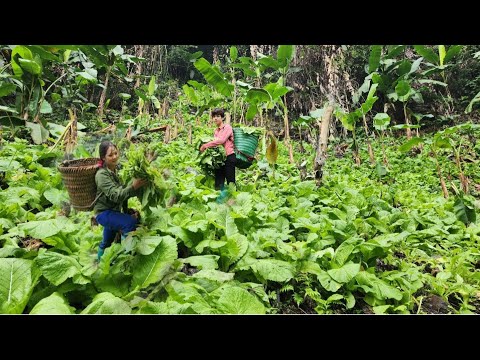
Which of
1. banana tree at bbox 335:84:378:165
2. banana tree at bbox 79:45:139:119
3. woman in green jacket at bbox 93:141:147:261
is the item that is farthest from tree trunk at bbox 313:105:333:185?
woman in green jacket at bbox 93:141:147:261

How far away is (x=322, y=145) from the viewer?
291 centimetres

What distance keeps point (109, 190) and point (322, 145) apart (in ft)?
6.20

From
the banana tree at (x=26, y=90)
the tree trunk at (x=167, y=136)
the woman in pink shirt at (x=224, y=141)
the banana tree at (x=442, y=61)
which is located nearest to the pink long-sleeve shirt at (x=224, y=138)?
the woman in pink shirt at (x=224, y=141)

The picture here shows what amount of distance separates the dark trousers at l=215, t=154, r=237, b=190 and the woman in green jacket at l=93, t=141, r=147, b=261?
1.26 meters

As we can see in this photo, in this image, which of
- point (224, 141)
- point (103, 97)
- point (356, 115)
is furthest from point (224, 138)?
point (356, 115)

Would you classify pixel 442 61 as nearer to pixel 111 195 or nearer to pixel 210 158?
pixel 210 158

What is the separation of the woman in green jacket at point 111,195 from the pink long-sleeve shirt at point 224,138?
120 centimetres

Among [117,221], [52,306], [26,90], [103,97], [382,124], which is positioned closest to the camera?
[52,306]

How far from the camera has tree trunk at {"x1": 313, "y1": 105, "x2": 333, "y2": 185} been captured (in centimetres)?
283

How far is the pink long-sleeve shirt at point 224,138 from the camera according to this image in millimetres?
2768

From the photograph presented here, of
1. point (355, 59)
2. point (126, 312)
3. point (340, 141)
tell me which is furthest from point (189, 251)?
point (355, 59)

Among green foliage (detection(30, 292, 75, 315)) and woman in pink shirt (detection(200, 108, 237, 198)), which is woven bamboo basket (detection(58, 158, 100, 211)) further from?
woman in pink shirt (detection(200, 108, 237, 198))

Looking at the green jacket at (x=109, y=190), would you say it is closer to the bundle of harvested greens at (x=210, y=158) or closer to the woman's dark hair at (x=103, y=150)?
the woman's dark hair at (x=103, y=150)
